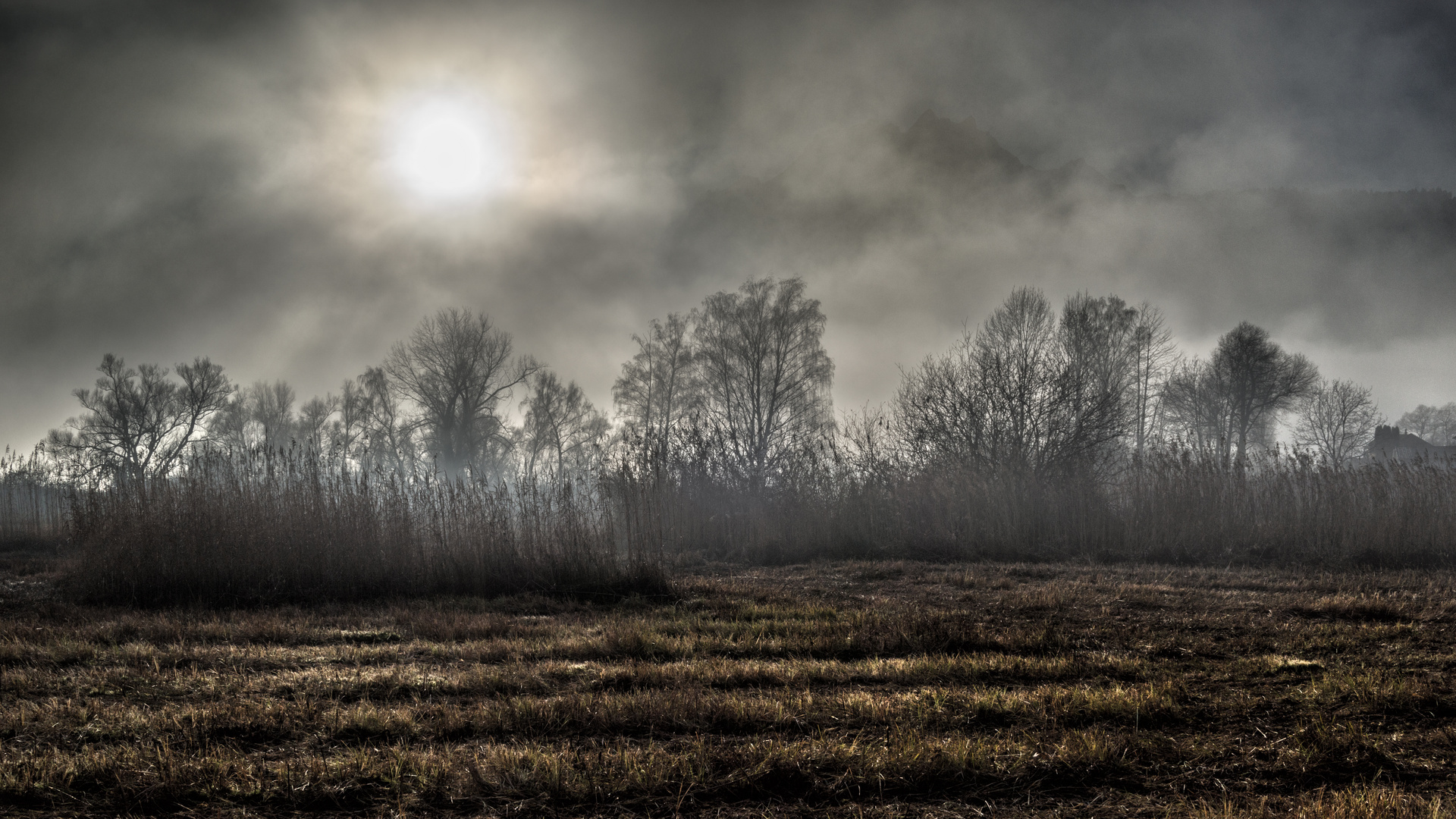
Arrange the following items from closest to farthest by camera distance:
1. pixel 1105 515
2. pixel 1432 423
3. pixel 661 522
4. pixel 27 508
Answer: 1. pixel 661 522
2. pixel 1105 515
3. pixel 27 508
4. pixel 1432 423

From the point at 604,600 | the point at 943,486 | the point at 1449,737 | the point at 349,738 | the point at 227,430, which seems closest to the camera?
the point at 1449,737

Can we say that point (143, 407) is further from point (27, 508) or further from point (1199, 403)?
point (1199, 403)

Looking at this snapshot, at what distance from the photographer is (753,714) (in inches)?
170

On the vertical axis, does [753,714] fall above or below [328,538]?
below

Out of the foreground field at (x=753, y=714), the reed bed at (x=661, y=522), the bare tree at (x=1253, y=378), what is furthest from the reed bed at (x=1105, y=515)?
the bare tree at (x=1253, y=378)

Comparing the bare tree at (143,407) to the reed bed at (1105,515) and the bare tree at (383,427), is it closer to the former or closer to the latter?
the bare tree at (383,427)

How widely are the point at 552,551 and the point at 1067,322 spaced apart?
29.7m

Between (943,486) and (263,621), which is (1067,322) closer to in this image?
(943,486)

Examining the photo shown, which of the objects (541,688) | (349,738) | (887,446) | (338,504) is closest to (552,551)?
(338,504)

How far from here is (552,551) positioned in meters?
10.8

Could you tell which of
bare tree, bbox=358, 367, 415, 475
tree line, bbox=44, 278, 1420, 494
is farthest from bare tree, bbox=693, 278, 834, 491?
bare tree, bbox=358, 367, 415, 475

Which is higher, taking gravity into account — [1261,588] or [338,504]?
[338,504]

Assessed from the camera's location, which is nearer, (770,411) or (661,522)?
(661,522)

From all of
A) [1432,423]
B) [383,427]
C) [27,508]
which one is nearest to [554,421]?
[383,427]
